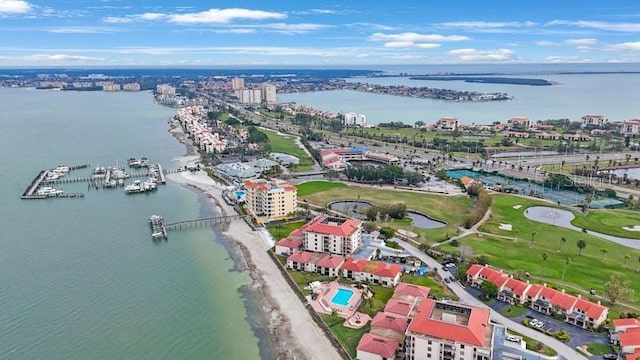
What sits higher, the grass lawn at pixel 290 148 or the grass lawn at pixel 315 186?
the grass lawn at pixel 290 148

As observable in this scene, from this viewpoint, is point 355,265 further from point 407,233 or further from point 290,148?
point 290,148

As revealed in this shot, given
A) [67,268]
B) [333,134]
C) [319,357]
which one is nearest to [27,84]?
[333,134]

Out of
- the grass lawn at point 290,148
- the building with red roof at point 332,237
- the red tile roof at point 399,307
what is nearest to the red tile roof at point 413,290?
the red tile roof at point 399,307

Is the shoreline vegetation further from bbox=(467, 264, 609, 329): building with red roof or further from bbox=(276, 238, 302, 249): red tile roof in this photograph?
bbox=(467, 264, 609, 329): building with red roof

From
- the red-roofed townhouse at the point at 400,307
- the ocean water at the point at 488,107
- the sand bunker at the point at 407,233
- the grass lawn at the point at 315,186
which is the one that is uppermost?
the ocean water at the point at 488,107

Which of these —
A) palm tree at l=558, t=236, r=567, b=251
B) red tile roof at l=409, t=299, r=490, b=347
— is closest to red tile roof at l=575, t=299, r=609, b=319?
red tile roof at l=409, t=299, r=490, b=347

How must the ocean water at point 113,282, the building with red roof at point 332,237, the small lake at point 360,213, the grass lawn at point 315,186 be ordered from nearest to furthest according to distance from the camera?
the ocean water at point 113,282, the building with red roof at point 332,237, the small lake at point 360,213, the grass lawn at point 315,186

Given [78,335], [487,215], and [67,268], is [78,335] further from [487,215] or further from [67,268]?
→ [487,215]

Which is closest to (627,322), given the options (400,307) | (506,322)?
(506,322)

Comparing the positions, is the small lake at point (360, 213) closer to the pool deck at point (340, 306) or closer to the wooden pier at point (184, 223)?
the wooden pier at point (184, 223)
